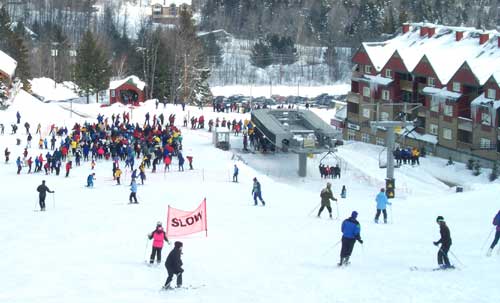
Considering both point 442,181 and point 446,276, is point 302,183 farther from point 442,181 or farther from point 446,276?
point 446,276

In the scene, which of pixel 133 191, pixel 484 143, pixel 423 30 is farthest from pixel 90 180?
pixel 423 30

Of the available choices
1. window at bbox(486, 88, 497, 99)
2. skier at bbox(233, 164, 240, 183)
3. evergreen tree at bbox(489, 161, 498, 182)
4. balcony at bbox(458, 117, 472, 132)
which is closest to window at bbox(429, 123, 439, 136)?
balcony at bbox(458, 117, 472, 132)

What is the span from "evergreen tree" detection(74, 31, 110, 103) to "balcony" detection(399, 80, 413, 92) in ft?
76.5

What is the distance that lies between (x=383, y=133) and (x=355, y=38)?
58.0 metres

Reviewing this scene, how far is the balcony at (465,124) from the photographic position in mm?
55031

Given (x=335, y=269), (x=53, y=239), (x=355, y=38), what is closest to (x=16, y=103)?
(x=53, y=239)

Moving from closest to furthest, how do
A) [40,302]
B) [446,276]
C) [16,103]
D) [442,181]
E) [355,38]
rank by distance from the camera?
[40,302] → [446,276] → [442,181] → [16,103] → [355,38]

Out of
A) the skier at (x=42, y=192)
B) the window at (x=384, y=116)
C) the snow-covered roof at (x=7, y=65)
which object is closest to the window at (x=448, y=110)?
the window at (x=384, y=116)

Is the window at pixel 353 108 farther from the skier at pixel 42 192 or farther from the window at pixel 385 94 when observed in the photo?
the skier at pixel 42 192

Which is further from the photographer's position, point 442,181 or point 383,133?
point 383,133

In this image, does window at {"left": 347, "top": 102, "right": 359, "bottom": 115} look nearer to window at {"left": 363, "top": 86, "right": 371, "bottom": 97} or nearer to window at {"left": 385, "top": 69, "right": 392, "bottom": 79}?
window at {"left": 363, "top": 86, "right": 371, "bottom": 97}

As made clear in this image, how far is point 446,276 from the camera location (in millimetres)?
19922

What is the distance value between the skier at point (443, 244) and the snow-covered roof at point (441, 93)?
36.6 m

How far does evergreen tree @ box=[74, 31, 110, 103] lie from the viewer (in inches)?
2869
